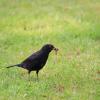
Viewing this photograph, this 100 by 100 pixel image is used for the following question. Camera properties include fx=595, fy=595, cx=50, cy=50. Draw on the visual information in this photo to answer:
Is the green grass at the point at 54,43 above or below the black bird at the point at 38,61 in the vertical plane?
below

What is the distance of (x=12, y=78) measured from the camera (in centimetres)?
1229

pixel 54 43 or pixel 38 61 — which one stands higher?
pixel 38 61

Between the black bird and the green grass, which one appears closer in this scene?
the green grass

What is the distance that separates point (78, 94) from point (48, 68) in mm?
2559

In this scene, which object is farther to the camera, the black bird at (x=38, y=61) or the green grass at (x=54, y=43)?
the black bird at (x=38, y=61)

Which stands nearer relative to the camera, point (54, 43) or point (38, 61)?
point (38, 61)

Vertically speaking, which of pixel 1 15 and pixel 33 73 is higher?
pixel 33 73

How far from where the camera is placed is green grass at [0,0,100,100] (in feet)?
37.4

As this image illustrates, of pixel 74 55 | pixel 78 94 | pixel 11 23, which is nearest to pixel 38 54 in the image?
pixel 78 94

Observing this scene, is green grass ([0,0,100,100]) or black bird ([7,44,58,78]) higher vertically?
black bird ([7,44,58,78])

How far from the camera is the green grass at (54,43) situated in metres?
11.4

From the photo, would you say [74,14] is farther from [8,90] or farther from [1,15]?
[8,90]

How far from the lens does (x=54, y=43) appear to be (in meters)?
17.3

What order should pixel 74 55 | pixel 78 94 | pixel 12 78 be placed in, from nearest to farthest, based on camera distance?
pixel 78 94, pixel 12 78, pixel 74 55
